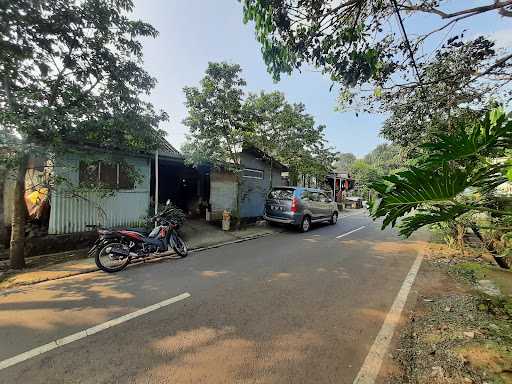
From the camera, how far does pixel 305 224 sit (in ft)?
36.0

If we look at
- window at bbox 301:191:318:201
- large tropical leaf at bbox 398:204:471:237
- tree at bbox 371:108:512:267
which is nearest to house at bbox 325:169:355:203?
window at bbox 301:191:318:201

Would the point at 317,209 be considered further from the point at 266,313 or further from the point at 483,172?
the point at 483,172

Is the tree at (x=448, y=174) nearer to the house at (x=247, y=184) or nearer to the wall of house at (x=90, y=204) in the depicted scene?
the wall of house at (x=90, y=204)

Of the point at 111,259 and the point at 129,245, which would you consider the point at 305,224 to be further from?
the point at 111,259

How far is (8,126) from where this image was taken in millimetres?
4688

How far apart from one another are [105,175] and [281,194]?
641 centimetres

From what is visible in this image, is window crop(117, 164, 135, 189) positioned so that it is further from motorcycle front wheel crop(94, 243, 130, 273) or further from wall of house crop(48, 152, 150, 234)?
motorcycle front wheel crop(94, 243, 130, 273)

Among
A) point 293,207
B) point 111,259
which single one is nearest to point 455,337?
point 111,259

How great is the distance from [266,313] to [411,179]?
282 centimetres

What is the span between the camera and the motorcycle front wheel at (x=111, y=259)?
17.7ft

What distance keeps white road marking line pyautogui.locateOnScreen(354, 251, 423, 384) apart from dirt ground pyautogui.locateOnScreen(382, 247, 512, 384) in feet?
0.29

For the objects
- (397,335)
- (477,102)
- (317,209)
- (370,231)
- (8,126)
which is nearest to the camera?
(397,335)

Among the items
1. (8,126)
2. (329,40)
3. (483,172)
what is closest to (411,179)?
(483,172)

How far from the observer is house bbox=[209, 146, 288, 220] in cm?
1194
